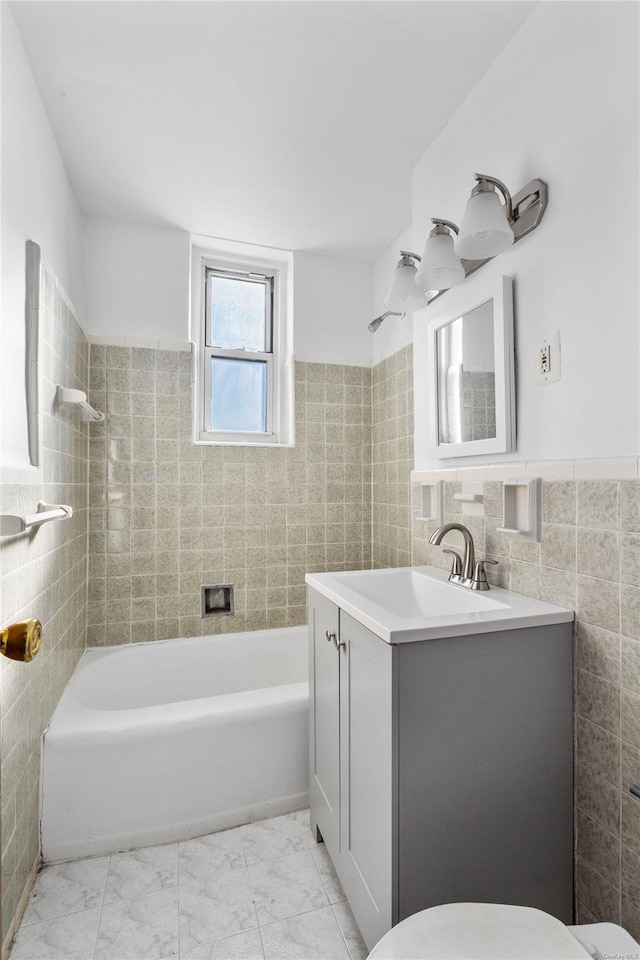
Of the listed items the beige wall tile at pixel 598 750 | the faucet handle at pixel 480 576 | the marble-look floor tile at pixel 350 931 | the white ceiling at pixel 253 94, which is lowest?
the marble-look floor tile at pixel 350 931

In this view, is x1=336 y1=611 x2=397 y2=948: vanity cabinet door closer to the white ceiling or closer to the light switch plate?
the light switch plate

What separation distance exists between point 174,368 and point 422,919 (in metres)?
2.20

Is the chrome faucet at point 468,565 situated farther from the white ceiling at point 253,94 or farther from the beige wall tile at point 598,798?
the white ceiling at point 253,94

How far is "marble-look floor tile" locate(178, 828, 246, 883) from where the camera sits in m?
1.34

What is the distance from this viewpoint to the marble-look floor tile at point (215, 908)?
3.77 feet

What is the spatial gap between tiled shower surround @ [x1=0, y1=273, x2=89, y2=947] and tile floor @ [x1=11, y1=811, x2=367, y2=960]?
12 cm

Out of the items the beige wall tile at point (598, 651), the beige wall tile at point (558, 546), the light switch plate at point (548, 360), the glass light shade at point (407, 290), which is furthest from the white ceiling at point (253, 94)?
the beige wall tile at point (598, 651)

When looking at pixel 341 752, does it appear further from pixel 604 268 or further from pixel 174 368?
pixel 174 368

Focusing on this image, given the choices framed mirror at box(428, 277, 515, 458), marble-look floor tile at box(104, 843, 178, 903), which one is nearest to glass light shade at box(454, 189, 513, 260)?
framed mirror at box(428, 277, 515, 458)

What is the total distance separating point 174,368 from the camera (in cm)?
227

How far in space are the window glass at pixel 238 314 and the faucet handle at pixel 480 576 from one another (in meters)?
1.77

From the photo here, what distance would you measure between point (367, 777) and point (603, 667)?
1.92ft

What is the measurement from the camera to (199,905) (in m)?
1.23

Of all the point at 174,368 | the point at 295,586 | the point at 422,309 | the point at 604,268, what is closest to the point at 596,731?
the point at 604,268
